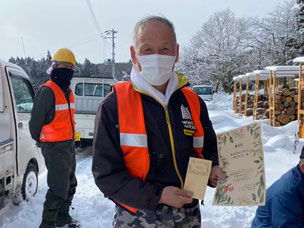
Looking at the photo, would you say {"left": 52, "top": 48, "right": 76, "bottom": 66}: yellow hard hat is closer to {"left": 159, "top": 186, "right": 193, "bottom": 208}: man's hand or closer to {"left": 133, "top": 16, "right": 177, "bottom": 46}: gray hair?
{"left": 133, "top": 16, "right": 177, "bottom": 46}: gray hair

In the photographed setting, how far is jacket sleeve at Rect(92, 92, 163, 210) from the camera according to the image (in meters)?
1.29

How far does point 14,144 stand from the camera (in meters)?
3.80

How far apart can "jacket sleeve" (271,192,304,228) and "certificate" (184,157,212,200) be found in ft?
2.88

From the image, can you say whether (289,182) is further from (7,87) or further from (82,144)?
(82,144)

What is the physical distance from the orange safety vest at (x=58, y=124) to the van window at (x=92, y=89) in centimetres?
576

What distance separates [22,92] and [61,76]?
1431 millimetres

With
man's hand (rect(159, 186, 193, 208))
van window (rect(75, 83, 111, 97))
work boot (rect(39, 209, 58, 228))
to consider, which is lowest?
work boot (rect(39, 209, 58, 228))

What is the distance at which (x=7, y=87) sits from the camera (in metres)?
3.75

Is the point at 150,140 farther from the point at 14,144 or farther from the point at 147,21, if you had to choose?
the point at 14,144

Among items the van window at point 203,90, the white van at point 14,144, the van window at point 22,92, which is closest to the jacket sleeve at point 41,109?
the white van at point 14,144

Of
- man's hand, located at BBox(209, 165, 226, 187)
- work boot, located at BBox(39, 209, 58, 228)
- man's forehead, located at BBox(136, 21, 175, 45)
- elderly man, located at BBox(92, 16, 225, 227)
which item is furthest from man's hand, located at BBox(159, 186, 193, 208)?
work boot, located at BBox(39, 209, 58, 228)

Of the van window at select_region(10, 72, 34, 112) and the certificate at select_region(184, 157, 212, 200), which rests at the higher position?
the van window at select_region(10, 72, 34, 112)

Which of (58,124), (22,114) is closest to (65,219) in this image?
(58,124)

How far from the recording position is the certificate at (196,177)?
4.43 ft
